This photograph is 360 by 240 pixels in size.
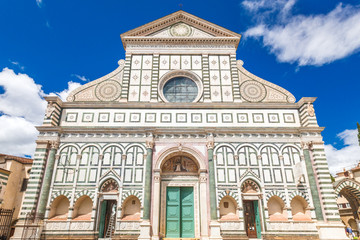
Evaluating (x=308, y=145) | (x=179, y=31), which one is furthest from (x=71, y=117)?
(x=308, y=145)

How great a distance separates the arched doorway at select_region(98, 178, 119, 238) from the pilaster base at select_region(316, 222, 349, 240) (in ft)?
38.0

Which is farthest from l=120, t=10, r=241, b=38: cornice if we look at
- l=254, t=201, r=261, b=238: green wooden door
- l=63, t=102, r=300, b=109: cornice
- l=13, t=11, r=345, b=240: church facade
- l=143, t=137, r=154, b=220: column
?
l=254, t=201, r=261, b=238: green wooden door

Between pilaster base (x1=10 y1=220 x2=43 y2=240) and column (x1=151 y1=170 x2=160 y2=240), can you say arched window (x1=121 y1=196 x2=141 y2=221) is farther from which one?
pilaster base (x1=10 y1=220 x2=43 y2=240)

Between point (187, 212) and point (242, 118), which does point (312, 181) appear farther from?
point (187, 212)

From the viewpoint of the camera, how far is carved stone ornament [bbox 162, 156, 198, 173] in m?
15.2

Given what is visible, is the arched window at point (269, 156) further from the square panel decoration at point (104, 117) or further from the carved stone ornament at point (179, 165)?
the square panel decoration at point (104, 117)

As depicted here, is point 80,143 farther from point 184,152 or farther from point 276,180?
point 276,180

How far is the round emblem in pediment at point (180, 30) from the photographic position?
60.8 feet

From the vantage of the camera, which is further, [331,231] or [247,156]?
[247,156]

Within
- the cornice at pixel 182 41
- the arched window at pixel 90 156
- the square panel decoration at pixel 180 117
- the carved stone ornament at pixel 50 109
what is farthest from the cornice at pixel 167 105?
the cornice at pixel 182 41

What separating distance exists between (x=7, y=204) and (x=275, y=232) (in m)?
19.5

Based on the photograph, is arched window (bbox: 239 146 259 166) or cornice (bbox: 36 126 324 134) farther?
cornice (bbox: 36 126 324 134)

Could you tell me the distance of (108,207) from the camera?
1425 centimetres

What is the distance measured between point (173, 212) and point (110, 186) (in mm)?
4101
